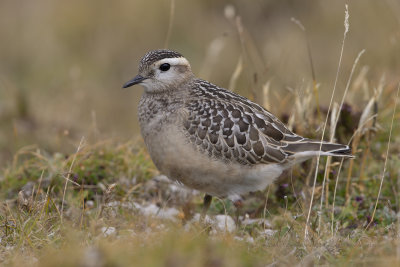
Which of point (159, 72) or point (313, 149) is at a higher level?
point (159, 72)

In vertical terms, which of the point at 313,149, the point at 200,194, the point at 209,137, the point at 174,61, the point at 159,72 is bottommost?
the point at 200,194

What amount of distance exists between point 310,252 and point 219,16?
11.1m

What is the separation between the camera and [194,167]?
19.9 ft

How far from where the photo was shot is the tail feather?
6.41 m

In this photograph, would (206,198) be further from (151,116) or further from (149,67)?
(149,67)

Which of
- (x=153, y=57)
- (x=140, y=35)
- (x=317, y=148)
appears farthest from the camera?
(x=140, y=35)

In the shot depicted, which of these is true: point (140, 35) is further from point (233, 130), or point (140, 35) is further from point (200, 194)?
point (233, 130)

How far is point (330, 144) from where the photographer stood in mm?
6500

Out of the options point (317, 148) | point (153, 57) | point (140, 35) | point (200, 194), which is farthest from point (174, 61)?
point (140, 35)

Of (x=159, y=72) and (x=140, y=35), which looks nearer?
(x=159, y=72)

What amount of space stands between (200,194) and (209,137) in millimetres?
1382

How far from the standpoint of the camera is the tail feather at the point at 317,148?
6406 mm

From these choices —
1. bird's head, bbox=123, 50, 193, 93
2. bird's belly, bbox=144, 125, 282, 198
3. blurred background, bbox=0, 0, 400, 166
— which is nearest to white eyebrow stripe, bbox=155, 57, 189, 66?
bird's head, bbox=123, 50, 193, 93

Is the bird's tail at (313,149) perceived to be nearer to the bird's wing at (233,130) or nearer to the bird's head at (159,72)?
the bird's wing at (233,130)
